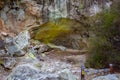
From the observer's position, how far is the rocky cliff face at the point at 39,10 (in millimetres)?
10250

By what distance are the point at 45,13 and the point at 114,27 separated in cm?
397

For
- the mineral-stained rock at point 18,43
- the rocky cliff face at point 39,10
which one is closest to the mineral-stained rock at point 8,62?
the mineral-stained rock at point 18,43

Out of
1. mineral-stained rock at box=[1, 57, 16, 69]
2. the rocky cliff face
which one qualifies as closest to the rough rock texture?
mineral-stained rock at box=[1, 57, 16, 69]

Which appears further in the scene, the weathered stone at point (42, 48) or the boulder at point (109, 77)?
the weathered stone at point (42, 48)

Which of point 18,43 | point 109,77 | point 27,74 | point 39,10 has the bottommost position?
point 18,43

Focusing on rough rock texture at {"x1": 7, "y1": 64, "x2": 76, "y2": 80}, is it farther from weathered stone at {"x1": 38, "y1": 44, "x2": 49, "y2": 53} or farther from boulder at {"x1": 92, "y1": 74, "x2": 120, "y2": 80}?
weathered stone at {"x1": 38, "y1": 44, "x2": 49, "y2": 53}

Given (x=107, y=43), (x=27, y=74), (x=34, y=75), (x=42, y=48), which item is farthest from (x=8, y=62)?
(x=107, y=43)

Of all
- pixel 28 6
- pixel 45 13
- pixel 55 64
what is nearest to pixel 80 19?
pixel 45 13

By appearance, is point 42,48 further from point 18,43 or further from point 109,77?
point 109,77

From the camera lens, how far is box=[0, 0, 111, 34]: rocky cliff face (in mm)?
10250

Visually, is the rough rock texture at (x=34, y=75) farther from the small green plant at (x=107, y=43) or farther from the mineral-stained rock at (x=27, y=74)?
the small green plant at (x=107, y=43)

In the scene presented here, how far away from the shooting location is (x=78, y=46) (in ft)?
34.4

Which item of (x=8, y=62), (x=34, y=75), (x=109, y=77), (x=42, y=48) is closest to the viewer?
(x=34, y=75)

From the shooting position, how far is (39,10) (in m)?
10.4
